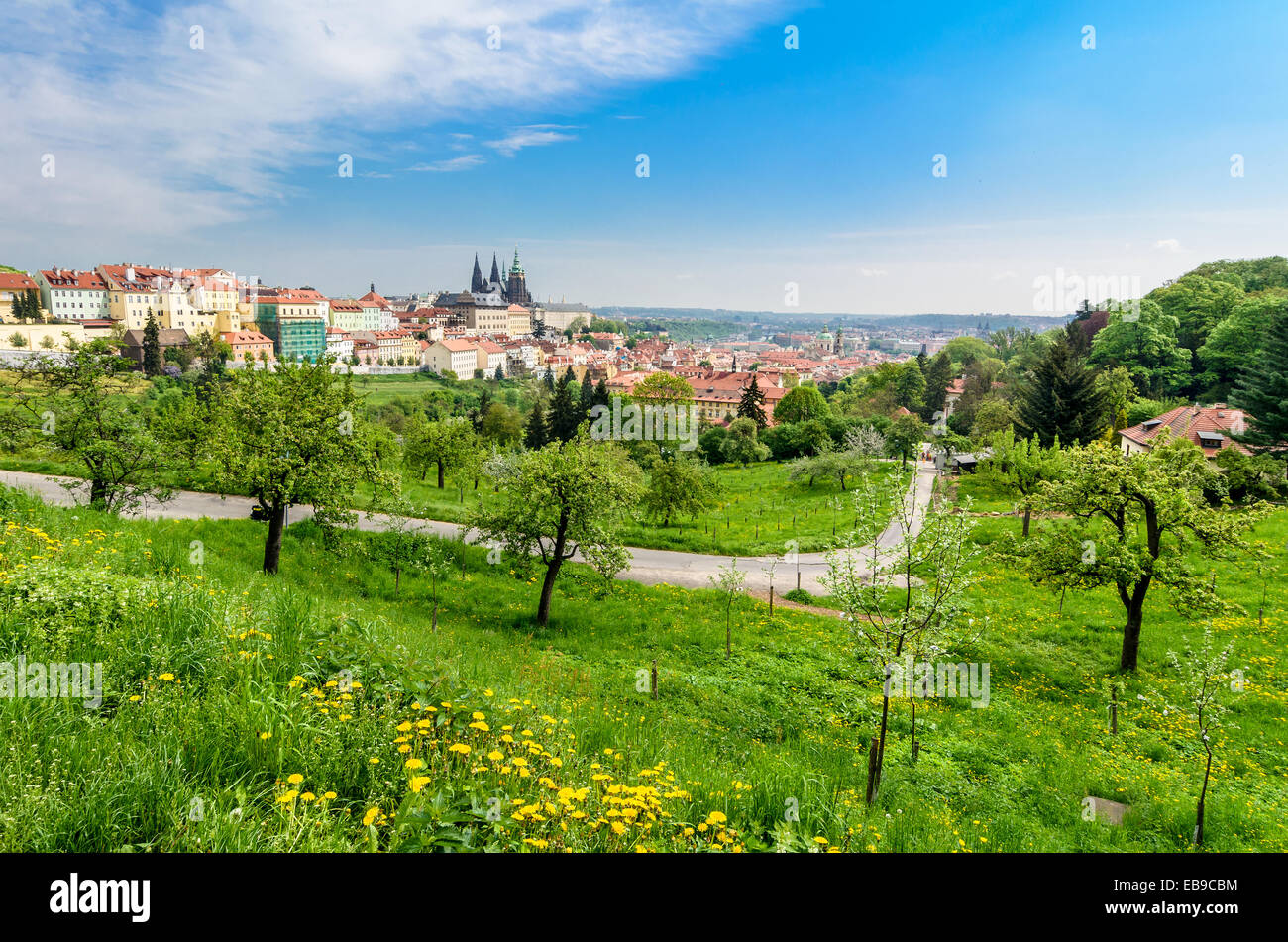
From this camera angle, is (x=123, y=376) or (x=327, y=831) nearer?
(x=327, y=831)

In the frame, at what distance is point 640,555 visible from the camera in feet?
95.3

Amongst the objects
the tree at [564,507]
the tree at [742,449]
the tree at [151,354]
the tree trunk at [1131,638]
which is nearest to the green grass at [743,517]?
the tree at [564,507]

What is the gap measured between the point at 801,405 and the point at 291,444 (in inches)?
2761

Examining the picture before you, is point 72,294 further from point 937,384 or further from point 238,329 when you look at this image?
point 937,384

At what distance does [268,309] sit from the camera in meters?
165

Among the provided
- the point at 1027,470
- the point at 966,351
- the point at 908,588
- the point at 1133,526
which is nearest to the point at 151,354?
the point at 1027,470

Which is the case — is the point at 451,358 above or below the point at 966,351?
above

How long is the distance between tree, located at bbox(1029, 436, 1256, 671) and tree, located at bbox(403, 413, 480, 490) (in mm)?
31508

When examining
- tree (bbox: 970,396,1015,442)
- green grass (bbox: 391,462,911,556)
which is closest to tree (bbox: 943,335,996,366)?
tree (bbox: 970,396,1015,442)

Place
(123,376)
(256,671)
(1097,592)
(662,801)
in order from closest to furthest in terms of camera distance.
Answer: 1. (662,801)
2. (256,671)
3. (123,376)
4. (1097,592)
